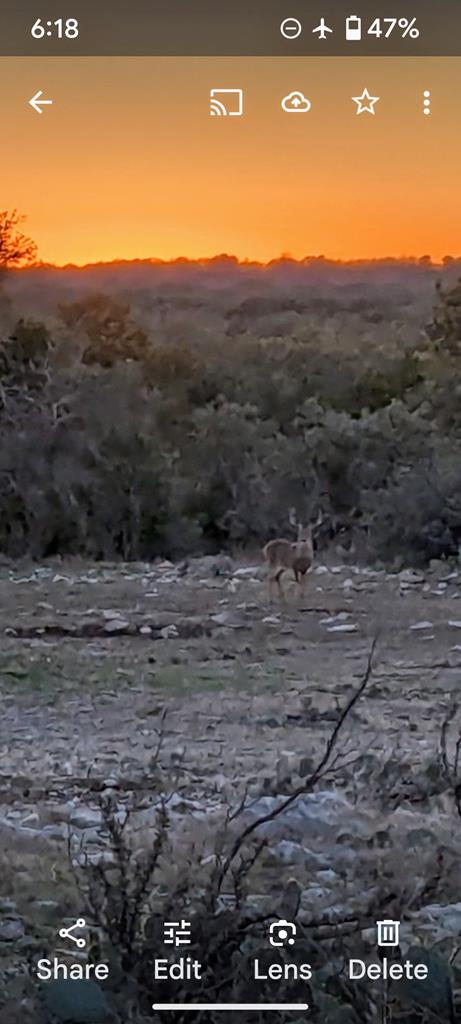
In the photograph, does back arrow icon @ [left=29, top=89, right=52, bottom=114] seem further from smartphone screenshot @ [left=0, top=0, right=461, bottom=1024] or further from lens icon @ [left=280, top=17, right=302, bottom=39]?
lens icon @ [left=280, top=17, right=302, bottom=39]

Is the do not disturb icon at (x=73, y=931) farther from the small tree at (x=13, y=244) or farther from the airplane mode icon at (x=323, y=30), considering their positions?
the airplane mode icon at (x=323, y=30)

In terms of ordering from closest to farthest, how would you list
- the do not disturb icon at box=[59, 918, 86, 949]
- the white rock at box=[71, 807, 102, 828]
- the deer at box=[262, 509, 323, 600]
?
the do not disturb icon at box=[59, 918, 86, 949] < the white rock at box=[71, 807, 102, 828] < the deer at box=[262, 509, 323, 600]

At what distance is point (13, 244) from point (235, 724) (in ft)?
2.05

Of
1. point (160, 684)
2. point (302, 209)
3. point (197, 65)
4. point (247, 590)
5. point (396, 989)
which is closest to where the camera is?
point (396, 989)

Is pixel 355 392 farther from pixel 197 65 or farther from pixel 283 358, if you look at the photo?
pixel 197 65

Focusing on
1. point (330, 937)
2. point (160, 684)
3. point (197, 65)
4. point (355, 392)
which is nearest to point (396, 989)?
point (330, 937)

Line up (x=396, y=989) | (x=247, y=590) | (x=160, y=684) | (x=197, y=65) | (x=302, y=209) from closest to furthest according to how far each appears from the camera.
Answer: (x=396, y=989) → (x=197, y=65) → (x=302, y=209) → (x=160, y=684) → (x=247, y=590)

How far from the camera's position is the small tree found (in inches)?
55.4

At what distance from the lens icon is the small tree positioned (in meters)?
0.36

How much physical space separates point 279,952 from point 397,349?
2.67 ft

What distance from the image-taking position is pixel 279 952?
1.18 metres

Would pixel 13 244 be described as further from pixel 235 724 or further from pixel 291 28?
pixel 235 724

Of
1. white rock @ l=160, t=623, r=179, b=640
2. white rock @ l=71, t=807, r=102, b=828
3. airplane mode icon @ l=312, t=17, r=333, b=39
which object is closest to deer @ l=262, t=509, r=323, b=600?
white rock @ l=160, t=623, r=179, b=640

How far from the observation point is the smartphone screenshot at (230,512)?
1.21m
